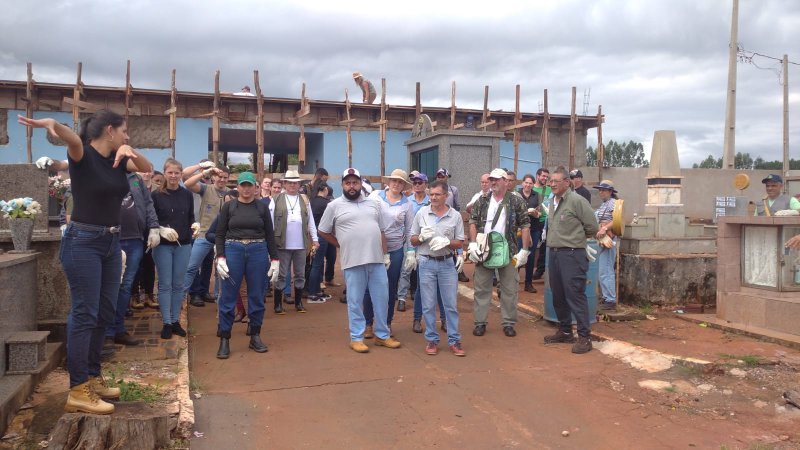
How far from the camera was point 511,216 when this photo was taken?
718cm

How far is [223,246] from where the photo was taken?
6.18 meters

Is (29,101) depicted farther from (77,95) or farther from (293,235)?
(293,235)

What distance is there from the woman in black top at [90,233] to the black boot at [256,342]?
7.24ft

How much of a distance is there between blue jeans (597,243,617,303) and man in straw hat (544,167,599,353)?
1.76 m

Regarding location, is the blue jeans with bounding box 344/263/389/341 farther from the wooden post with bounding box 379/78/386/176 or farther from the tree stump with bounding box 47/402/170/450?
the wooden post with bounding box 379/78/386/176

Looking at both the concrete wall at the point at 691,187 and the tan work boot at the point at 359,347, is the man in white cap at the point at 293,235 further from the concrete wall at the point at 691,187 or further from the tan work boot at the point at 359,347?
the concrete wall at the point at 691,187

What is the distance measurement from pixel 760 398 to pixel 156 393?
4.83 metres

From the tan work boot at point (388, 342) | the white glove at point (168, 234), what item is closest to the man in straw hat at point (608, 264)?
the tan work boot at point (388, 342)

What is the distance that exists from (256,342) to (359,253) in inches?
54.6

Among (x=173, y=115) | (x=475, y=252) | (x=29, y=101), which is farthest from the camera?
(x=173, y=115)

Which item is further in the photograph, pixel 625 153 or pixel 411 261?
pixel 625 153

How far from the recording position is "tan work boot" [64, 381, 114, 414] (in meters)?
3.88

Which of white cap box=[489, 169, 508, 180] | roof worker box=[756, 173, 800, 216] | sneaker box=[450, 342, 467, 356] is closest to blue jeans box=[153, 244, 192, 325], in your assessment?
sneaker box=[450, 342, 467, 356]

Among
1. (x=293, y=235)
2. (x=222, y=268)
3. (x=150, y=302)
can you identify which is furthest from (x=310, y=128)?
(x=222, y=268)
